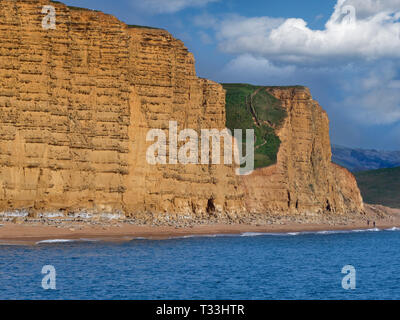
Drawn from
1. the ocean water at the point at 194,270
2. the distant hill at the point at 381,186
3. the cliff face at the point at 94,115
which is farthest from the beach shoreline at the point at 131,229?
the distant hill at the point at 381,186

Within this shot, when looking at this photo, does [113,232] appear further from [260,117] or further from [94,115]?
[260,117]

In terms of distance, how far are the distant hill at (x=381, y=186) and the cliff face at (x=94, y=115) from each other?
7596cm

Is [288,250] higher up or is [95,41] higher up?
[95,41]

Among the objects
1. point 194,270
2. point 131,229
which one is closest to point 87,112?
point 131,229

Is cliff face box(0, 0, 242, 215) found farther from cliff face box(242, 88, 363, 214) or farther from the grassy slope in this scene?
the grassy slope

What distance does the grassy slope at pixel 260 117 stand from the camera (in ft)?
275

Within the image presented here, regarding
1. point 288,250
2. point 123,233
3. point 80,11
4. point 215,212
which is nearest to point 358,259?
point 288,250

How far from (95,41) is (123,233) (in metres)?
16.1

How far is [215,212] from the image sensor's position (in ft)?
222

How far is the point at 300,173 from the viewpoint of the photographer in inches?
3337

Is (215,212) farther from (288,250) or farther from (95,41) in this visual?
(95,41)

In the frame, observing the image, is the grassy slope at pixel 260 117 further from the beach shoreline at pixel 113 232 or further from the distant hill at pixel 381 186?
the distant hill at pixel 381 186

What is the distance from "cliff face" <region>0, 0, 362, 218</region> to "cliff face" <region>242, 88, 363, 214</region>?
9323mm
